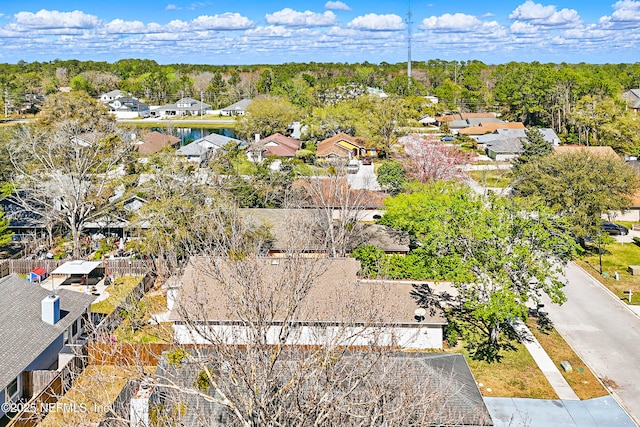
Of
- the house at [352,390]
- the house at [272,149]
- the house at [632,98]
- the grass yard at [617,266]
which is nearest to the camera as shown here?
the house at [352,390]

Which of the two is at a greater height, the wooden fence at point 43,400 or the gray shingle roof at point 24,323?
the gray shingle roof at point 24,323

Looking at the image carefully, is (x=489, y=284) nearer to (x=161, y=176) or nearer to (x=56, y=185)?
(x=161, y=176)

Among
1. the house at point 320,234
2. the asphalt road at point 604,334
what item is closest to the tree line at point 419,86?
the asphalt road at point 604,334

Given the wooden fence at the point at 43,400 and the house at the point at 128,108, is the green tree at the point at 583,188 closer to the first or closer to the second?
the wooden fence at the point at 43,400

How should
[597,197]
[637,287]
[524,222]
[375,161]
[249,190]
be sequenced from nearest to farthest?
[524,222] < [637,287] < [597,197] < [249,190] < [375,161]

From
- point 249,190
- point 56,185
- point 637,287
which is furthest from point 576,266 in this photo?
point 56,185
